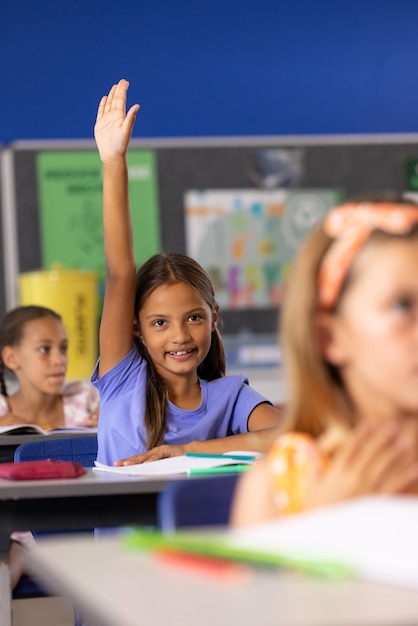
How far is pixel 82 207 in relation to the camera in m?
A: 5.52

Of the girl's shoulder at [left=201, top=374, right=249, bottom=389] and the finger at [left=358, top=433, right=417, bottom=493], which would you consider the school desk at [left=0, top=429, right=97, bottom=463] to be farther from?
the finger at [left=358, top=433, right=417, bottom=493]

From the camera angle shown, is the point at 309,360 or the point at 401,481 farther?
the point at 309,360

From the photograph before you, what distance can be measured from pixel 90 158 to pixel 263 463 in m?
4.53

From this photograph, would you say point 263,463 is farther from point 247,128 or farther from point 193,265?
point 247,128

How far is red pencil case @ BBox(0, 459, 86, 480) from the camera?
1.79 meters

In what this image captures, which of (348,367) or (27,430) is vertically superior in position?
(348,367)

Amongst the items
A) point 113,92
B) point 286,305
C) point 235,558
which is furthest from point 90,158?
point 235,558

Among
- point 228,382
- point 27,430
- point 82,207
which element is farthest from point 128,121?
point 82,207

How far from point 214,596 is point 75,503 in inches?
40.1

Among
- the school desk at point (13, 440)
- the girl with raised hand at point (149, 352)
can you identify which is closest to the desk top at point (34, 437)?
the school desk at point (13, 440)

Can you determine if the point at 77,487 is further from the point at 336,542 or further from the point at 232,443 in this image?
the point at 336,542

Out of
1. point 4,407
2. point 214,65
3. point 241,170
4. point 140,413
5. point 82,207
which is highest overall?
point 214,65

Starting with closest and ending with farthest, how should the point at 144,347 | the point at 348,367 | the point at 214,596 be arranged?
the point at 214,596, the point at 348,367, the point at 144,347

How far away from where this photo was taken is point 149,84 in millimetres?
6121
